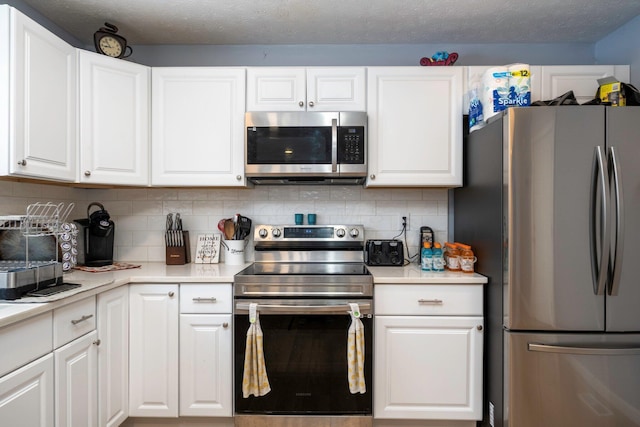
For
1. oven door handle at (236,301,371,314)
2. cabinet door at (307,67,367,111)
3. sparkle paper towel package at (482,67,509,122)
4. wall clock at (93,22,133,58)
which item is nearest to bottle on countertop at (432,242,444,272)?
oven door handle at (236,301,371,314)

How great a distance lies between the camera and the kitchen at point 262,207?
2.44m

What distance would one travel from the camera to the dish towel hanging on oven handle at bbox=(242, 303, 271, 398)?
1.80m

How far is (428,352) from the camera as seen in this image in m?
1.88

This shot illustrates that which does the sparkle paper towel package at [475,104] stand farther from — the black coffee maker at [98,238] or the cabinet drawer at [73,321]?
the black coffee maker at [98,238]

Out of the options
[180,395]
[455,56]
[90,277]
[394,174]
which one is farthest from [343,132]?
[180,395]

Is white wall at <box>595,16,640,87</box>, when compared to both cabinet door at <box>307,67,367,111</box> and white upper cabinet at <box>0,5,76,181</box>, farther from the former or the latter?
white upper cabinet at <box>0,5,76,181</box>

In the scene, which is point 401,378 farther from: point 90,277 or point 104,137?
point 104,137

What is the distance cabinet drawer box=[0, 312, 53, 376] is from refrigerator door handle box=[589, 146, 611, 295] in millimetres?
2255

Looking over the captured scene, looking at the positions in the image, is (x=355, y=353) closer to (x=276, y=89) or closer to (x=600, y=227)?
(x=600, y=227)

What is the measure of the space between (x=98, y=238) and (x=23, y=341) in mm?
1080

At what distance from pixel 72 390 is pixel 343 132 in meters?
1.79

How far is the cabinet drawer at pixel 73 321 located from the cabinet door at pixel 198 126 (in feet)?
2.74

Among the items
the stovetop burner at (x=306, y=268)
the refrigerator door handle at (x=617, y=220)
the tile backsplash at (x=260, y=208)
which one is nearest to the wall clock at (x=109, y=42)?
the tile backsplash at (x=260, y=208)

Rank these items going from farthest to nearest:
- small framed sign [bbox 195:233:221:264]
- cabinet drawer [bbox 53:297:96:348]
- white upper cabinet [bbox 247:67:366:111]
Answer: small framed sign [bbox 195:233:221:264] < white upper cabinet [bbox 247:67:366:111] < cabinet drawer [bbox 53:297:96:348]
